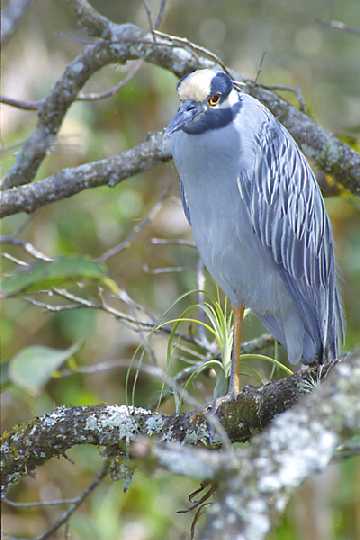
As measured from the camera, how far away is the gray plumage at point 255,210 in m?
3.17

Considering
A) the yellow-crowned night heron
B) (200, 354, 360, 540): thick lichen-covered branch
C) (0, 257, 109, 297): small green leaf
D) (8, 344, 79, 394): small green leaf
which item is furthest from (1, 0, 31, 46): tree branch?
(200, 354, 360, 540): thick lichen-covered branch

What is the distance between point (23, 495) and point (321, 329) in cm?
280

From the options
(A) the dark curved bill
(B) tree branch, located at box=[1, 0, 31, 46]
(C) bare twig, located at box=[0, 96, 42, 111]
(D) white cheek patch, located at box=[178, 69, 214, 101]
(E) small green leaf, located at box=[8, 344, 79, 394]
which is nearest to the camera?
(E) small green leaf, located at box=[8, 344, 79, 394]

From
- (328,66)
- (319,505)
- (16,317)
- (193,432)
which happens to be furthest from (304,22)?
(193,432)

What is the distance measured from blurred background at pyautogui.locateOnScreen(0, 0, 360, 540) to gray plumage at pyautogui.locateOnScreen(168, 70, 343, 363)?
67 cm

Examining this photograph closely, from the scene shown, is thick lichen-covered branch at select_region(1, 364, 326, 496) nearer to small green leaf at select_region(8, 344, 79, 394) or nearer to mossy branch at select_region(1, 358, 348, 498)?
mossy branch at select_region(1, 358, 348, 498)

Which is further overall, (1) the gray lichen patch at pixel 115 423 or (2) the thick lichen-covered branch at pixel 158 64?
(2) the thick lichen-covered branch at pixel 158 64

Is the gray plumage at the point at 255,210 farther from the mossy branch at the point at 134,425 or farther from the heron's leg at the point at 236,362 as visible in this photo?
the mossy branch at the point at 134,425

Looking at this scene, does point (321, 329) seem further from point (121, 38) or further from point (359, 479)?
point (359, 479)

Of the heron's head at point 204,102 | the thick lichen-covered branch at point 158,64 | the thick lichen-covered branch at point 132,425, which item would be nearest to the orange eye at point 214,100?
the heron's head at point 204,102

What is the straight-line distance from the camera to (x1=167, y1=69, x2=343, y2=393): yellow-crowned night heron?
10.4ft

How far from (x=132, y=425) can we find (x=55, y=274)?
88cm

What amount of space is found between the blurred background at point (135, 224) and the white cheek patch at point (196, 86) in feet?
3.37

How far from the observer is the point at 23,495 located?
5426 mm
